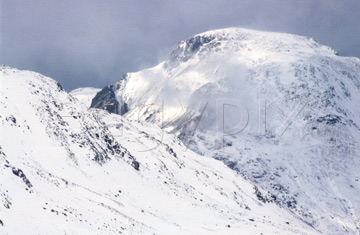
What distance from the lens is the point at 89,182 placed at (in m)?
79.9

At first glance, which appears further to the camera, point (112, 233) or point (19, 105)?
point (19, 105)

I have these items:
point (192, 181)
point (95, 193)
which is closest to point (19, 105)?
point (95, 193)

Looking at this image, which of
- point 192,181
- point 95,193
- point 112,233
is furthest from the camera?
point 192,181

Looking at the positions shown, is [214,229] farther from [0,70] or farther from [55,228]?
[0,70]

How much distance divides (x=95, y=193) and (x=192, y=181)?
2112 inches

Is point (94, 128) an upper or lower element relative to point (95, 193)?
upper

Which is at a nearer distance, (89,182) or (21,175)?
(21,175)

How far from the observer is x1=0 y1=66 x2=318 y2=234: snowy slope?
51.2m

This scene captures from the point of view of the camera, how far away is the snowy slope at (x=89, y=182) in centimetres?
5119

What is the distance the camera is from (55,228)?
145 feet

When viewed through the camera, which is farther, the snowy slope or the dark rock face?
the dark rock face

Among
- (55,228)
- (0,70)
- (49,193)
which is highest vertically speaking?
(0,70)

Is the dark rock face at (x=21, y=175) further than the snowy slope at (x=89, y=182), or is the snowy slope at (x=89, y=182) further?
the dark rock face at (x=21, y=175)

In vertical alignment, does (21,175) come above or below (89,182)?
below
